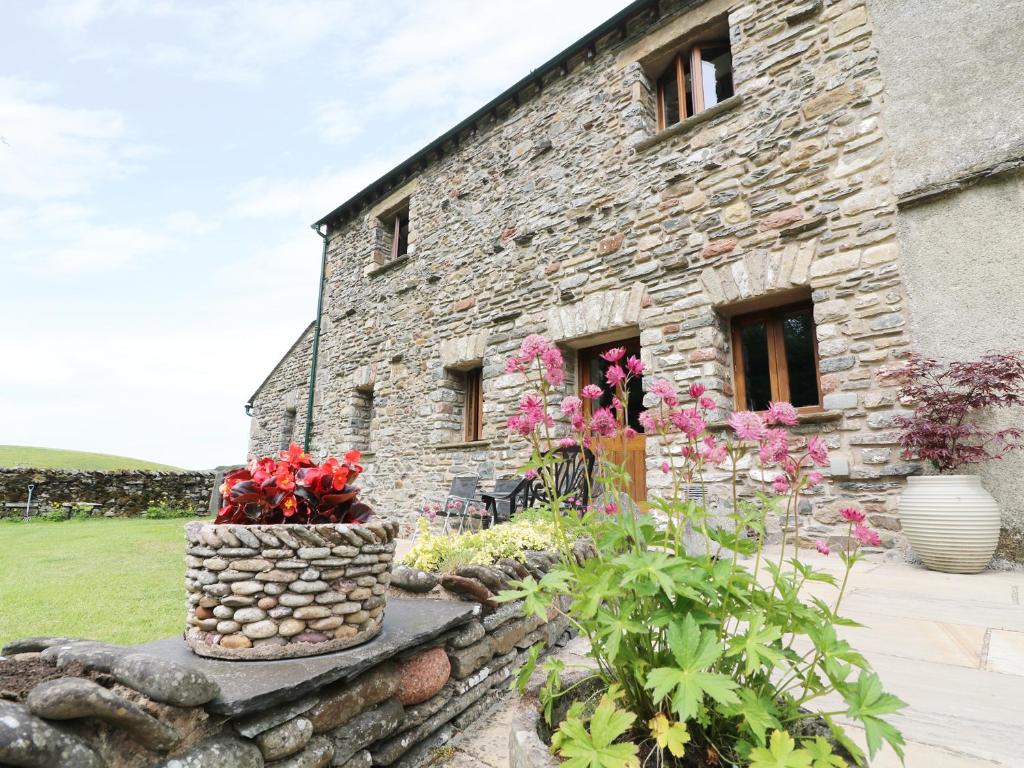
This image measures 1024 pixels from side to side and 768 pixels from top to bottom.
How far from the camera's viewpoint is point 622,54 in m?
5.39

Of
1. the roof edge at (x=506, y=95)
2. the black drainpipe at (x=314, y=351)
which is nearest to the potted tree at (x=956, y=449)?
the roof edge at (x=506, y=95)

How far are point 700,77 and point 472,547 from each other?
5.31 metres

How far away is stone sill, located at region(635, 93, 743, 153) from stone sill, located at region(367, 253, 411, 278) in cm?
413

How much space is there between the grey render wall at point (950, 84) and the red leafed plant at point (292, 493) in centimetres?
444

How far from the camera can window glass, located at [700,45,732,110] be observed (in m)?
5.04

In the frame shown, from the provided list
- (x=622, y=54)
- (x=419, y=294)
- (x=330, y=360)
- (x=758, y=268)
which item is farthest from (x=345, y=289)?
(x=758, y=268)

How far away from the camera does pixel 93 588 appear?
3.13 metres

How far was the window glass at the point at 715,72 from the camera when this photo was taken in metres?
5.04

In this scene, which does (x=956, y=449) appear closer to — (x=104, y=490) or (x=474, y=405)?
(x=474, y=405)

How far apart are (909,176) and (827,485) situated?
2420mm

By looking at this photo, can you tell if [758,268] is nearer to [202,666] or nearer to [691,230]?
[691,230]

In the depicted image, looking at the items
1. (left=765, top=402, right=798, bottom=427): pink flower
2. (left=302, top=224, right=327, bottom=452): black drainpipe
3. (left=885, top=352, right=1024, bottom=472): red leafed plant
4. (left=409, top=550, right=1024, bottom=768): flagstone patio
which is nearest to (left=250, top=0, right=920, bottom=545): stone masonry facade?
(left=885, top=352, right=1024, bottom=472): red leafed plant

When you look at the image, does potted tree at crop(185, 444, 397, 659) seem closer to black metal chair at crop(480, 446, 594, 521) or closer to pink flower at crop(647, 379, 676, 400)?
pink flower at crop(647, 379, 676, 400)

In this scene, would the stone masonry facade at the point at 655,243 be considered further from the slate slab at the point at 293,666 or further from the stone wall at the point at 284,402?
the slate slab at the point at 293,666
